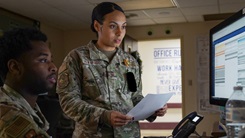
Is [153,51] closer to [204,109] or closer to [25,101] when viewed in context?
[204,109]

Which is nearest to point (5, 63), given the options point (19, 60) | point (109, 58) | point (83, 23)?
point (19, 60)

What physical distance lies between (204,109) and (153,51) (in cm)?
235

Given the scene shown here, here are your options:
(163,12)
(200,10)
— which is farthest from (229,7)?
(163,12)

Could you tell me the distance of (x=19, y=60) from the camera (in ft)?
2.84

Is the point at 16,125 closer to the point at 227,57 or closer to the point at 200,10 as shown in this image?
the point at 227,57

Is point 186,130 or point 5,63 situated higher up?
point 5,63

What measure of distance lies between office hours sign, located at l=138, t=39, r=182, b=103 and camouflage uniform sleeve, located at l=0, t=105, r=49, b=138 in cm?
652

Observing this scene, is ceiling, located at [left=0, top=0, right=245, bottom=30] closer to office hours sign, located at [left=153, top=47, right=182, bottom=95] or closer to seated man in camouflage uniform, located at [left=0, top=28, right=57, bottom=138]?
office hours sign, located at [left=153, top=47, right=182, bottom=95]

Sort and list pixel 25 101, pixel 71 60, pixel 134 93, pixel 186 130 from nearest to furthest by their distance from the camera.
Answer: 1. pixel 25 101
2. pixel 186 130
3. pixel 71 60
4. pixel 134 93

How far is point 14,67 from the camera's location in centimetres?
86

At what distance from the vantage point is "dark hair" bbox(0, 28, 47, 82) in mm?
872

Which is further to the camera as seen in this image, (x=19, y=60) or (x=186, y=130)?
(x=186, y=130)

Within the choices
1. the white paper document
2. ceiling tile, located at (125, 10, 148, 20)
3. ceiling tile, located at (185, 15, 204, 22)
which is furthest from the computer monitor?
ceiling tile, located at (185, 15, 204, 22)

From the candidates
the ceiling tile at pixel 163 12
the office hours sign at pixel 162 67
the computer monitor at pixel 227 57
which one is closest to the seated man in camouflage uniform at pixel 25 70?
the computer monitor at pixel 227 57
